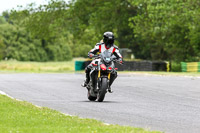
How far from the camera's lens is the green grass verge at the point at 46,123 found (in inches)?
356

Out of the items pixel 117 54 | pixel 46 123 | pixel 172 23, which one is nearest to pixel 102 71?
pixel 117 54

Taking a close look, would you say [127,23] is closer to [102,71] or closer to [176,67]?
[176,67]

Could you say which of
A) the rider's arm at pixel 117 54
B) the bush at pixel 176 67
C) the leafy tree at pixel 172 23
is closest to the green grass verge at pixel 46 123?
the rider's arm at pixel 117 54

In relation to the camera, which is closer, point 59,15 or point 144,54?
point 59,15

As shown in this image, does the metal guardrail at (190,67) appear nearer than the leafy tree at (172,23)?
Yes

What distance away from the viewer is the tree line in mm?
49156

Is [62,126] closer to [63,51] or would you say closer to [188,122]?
[188,122]

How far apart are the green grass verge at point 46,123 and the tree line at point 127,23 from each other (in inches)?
1429

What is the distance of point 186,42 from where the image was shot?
179 ft

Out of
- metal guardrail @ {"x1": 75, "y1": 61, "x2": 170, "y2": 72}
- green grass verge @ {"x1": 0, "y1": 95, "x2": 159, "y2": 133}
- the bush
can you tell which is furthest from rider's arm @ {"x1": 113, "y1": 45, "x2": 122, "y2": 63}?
the bush

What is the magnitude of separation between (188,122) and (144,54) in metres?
59.7

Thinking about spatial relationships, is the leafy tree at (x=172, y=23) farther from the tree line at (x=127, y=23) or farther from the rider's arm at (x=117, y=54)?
the rider's arm at (x=117, y=54)

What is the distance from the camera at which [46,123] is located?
1012 cm

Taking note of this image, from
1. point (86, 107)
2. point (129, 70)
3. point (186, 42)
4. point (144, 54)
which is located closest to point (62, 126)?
point (86, 107)
